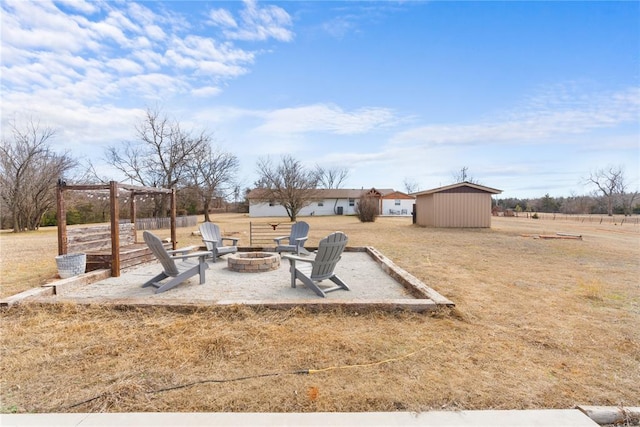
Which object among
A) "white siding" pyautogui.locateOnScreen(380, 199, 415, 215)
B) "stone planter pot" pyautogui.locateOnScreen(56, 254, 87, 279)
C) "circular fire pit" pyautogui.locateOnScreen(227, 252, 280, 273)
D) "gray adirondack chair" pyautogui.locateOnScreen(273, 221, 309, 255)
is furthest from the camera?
"white siding" pyautogui.locateOnScreen(380, 199, 415, 215)

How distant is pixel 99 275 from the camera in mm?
5488

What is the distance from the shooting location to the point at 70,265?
17.3ft

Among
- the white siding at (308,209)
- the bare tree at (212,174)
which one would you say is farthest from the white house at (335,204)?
the bare tree at (212,174)

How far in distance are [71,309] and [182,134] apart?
22009 millimetres

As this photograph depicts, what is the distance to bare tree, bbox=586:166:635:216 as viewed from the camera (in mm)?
41062

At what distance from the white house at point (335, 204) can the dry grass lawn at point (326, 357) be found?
32789mm

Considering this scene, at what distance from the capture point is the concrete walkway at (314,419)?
1823mm

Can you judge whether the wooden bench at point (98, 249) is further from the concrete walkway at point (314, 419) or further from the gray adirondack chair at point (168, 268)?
the concrete walkway at point (314, 419)

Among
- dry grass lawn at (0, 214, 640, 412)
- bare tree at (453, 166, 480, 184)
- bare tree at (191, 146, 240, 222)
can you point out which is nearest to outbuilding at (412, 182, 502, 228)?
dry grass lawn at (0, 214, 640, 412)

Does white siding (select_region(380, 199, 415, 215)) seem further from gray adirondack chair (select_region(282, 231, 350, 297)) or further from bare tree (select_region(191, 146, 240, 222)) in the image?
gray adirondack chair (select_region(282, 231, 350, 297))

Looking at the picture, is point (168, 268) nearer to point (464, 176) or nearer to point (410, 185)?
point (464, 176)

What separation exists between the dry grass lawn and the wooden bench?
1450mm

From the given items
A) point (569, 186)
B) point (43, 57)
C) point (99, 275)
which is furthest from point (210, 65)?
point (569, 186)

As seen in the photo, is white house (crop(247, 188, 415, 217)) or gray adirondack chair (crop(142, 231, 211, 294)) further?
white house (crop(247, 188, 415, 217))
